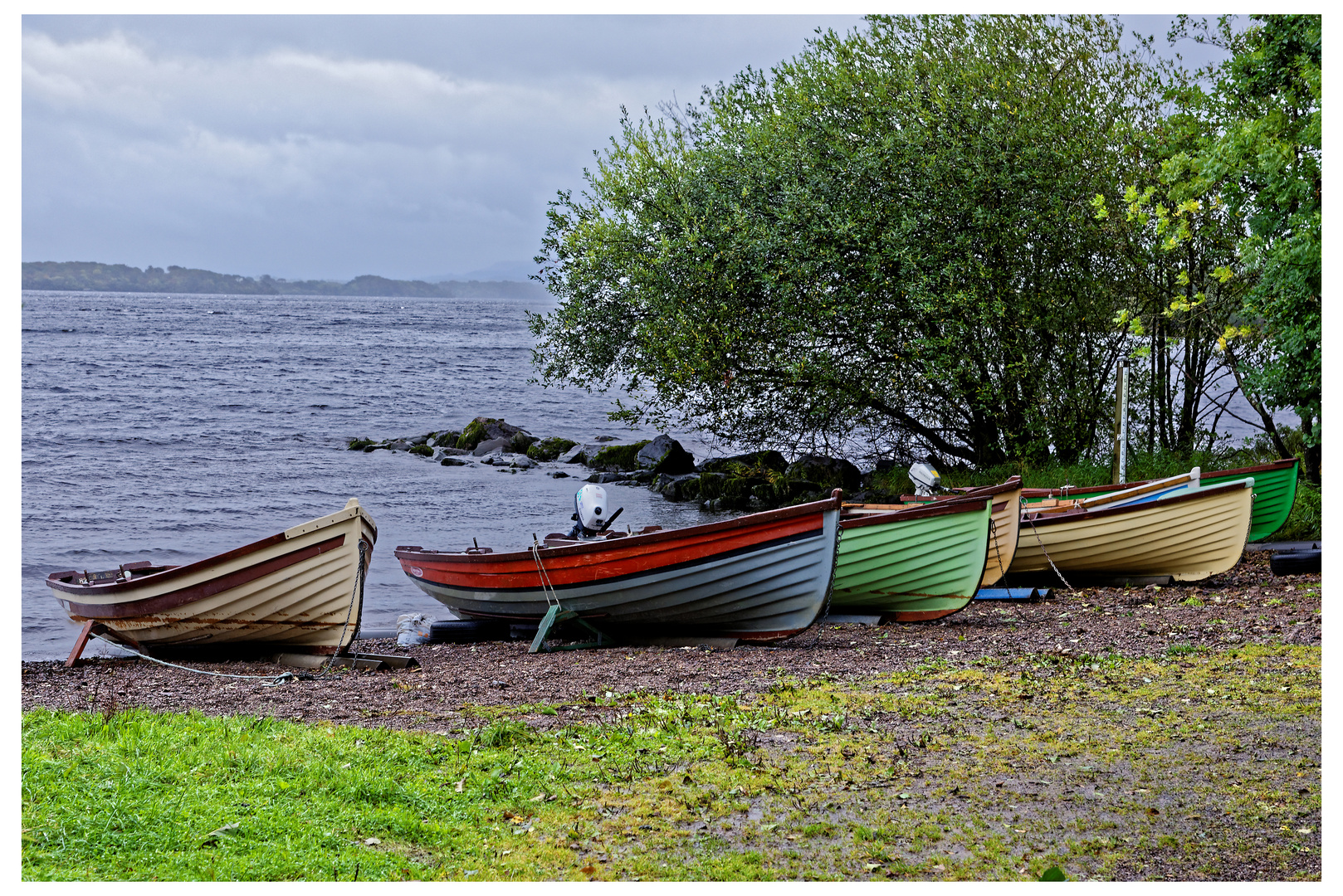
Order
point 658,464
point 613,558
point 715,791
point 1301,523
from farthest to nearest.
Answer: point 658,464
point 1301,523
point 613,558
point 715,791

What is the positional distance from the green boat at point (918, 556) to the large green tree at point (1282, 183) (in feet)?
11.3

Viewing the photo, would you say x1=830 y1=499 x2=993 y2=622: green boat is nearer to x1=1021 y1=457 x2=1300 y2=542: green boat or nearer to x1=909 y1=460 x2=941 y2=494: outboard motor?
x1=909 y1=460 x2=941 y2=494: outboard motor

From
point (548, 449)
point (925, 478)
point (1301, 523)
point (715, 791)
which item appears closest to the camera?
point (715, 791)

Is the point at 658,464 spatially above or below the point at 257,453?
above

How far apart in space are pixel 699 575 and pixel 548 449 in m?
21.5

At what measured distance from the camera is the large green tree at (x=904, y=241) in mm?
17594

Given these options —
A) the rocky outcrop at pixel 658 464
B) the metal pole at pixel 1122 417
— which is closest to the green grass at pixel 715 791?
the metal pole at pixel 1122 417

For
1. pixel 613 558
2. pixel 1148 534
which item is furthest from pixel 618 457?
pixel 613 558

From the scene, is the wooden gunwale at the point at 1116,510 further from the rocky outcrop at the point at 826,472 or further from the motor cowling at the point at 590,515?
the rocky outcrop at the point at 826,472

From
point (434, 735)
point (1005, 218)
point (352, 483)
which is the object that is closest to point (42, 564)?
point (352, 483)

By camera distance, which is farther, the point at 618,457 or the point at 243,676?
the point at 618,457

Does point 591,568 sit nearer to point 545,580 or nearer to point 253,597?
point 545,580

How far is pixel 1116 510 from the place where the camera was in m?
12.3

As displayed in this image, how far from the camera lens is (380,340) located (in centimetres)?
7956
